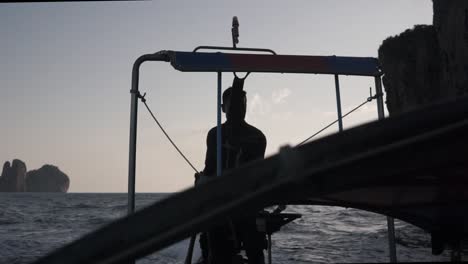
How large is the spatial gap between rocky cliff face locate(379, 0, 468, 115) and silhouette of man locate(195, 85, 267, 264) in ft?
99.9

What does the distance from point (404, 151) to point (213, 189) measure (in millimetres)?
487

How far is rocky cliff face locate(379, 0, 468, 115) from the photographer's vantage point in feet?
105

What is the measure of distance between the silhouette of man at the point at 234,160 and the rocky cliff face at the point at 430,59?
99.9ft

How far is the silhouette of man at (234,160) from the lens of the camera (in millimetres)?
3705

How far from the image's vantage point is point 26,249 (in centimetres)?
2031

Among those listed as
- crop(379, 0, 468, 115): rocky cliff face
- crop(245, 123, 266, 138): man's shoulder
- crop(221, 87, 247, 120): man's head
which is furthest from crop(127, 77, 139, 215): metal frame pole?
crop(379, 0, 468, 115): rocky cliff face

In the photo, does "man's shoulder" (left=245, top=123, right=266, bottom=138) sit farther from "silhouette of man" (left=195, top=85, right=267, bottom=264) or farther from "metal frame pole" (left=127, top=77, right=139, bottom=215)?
"metal frame pole" (left=127, top=77, right=139, bottom=215)

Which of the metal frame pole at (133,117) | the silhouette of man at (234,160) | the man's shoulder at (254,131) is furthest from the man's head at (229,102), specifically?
the metal frame pole at (133,117)

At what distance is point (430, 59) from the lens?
4044cm

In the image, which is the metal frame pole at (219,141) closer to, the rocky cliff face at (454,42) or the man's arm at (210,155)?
the man's arm at (210,155)

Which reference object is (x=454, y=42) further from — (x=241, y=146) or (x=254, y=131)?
(x=241, y=146)

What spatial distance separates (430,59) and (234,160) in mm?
41604

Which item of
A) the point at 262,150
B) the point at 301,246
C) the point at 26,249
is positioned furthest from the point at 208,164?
the point at 26,249

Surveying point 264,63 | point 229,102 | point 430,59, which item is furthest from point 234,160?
point 430,59
